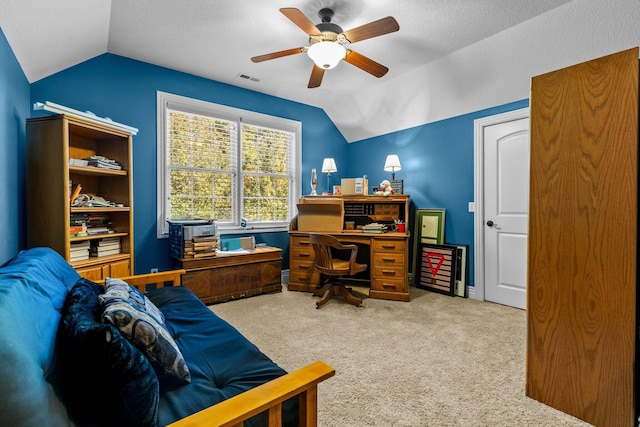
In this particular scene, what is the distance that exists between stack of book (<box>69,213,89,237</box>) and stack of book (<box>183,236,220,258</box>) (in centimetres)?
89

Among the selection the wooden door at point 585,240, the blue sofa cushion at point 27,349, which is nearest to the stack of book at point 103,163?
the blue sofa cushion at point 27,349

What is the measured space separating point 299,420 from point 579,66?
2.04 m

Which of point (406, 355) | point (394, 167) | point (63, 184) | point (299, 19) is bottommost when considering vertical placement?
point (406, 355)

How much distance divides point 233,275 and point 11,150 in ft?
7.07

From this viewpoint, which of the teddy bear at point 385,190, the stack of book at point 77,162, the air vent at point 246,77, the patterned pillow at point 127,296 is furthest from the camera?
the teddy bear at point 385,190

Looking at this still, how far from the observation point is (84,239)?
102 inches

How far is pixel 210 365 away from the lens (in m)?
1.34

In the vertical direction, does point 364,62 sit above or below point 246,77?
below

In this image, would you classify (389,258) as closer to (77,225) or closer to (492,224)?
(492,224)

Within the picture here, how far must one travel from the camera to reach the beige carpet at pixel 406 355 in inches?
65.5

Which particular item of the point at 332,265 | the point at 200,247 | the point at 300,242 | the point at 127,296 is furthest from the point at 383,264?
the point at 127,296

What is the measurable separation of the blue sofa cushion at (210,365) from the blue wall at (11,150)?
1218mm

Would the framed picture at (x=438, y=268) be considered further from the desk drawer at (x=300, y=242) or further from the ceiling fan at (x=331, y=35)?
the ceiling fan at (x=331, y=35)

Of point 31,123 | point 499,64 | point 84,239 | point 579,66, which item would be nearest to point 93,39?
point 31,123
